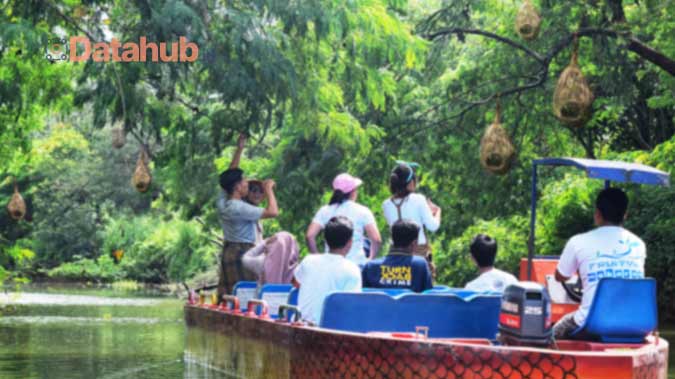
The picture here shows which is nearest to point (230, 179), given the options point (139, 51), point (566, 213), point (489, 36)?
point (139, 51)

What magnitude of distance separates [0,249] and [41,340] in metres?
3.34

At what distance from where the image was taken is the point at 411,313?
36.0ft

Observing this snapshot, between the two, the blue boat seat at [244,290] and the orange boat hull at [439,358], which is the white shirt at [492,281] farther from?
the blue boat seat at [244,290]

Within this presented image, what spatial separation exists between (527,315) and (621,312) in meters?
0.94

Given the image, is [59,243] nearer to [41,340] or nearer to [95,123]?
[41,340]

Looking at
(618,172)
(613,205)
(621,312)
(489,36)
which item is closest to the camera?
(621,312)

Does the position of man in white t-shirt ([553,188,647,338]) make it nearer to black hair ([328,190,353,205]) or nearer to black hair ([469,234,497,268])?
black hair ([469,234,497,268])

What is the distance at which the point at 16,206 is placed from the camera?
100 ft

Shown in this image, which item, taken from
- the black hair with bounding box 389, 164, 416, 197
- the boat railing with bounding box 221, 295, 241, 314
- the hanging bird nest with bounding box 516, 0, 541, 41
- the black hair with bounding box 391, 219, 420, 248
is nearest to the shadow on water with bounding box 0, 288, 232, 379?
the boat railing with bounding box 221, 295, 241, 314

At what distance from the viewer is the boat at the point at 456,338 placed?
371 inches

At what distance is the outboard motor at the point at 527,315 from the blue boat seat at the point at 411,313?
115 centimetres

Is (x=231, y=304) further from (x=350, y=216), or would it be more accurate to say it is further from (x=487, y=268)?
(x=487, y=268)

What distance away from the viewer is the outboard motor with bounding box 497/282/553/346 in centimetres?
940

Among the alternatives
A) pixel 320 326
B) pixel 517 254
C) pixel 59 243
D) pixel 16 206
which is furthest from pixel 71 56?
pixel 59 243
